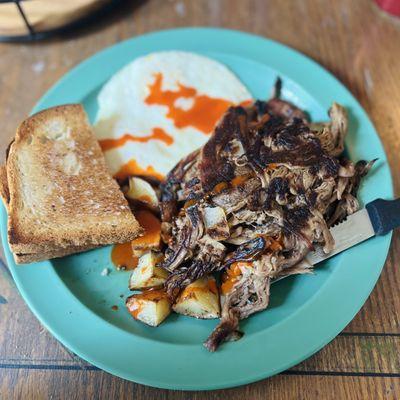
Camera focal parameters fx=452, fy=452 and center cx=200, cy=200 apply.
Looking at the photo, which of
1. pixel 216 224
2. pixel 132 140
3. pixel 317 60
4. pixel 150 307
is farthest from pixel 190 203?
pixel 317 60

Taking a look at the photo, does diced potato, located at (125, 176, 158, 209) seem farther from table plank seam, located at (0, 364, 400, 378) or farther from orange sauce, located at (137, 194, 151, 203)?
table plank seam, located at (0, 364, 400, 378)

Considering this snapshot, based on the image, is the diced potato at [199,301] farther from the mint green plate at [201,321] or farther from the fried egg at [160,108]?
the fried egg at [160,108]

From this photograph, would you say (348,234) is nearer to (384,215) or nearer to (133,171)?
(384,215)

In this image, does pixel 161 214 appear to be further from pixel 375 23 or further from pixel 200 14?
pixel 375 23

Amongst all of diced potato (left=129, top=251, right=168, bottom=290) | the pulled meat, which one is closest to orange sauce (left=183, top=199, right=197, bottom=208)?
the pulled meat

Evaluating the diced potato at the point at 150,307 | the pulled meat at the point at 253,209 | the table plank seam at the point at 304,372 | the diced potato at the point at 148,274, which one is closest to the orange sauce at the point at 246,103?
the pulled meat at the point at 253,209

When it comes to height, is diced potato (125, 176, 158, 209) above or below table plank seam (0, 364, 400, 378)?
above
